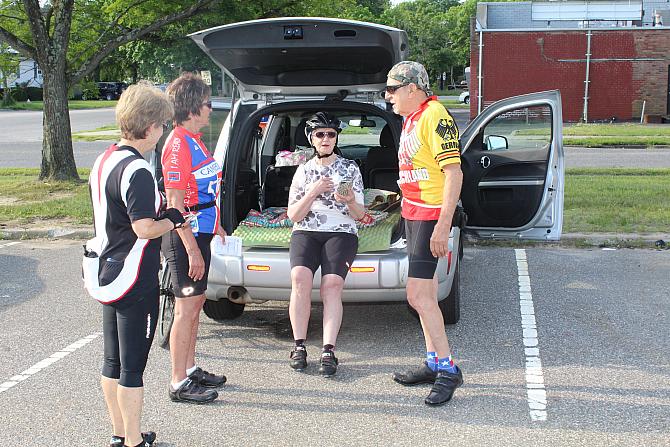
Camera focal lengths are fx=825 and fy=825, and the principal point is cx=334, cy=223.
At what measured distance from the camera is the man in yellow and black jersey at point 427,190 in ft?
15.0

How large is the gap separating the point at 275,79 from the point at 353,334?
6.62ft

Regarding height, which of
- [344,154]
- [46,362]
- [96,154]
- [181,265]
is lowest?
[96,154]

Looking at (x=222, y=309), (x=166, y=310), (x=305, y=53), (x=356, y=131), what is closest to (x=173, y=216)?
(x=166, y=310)

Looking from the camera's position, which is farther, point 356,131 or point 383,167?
point 356,131

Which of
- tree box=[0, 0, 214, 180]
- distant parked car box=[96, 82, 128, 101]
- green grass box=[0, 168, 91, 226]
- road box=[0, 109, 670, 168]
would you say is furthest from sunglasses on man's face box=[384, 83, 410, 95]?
distant parked car box=[96, 82, 128, 101]

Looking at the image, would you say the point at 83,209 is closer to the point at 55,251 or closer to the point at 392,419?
the point at 55,251

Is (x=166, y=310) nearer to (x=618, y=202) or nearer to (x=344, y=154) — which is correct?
(x=344, y=154)

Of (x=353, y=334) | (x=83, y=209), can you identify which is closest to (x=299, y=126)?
(x=353, y=334)

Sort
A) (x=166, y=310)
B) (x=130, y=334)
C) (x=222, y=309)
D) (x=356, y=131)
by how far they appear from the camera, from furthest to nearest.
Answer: (x=356, y=131), (x=222, y=309), (x=166, y=310), (x=130, y=334)

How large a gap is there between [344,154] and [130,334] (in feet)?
14.0

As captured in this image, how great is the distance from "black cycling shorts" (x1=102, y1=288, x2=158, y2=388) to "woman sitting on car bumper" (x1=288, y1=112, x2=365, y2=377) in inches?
57.9

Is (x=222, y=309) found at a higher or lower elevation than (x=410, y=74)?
lower

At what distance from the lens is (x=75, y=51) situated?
15008 mm

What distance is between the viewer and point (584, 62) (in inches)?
1332
